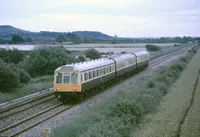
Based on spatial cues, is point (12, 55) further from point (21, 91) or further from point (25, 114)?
point (25, 114)

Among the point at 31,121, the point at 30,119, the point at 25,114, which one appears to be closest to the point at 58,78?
the point at 25,114

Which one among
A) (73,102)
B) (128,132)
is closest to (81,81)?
(73,102)

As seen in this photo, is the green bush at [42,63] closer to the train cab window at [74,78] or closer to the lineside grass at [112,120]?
the train cab window at [74,78]

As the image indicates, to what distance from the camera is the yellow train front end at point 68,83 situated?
2272 cm

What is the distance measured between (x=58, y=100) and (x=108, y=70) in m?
7.40

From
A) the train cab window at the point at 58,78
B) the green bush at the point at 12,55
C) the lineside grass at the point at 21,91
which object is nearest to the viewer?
the train cab window at the point at 58,78

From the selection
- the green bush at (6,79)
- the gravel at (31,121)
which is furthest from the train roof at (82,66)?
the green bush at (6,79)

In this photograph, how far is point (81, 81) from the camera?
23.0 meters

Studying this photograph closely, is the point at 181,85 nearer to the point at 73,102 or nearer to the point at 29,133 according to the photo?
the point at 73,102

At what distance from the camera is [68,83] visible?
898 inches

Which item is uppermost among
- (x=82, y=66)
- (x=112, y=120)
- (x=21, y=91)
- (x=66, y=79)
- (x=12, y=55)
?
(x=82, y=66)

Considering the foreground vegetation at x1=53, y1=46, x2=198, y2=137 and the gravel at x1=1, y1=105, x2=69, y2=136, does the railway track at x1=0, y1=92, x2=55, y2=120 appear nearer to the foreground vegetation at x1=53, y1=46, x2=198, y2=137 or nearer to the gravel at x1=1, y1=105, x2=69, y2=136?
the gravel at x1=1, y1=105, x2=69, y2=136

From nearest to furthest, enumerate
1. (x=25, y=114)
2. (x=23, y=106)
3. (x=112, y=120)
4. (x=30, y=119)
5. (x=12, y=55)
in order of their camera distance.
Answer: (x=112, y=120) < (x=30, y=119) < (x=25, y=114) < (x=23, y=106) < (x=12, y=55)

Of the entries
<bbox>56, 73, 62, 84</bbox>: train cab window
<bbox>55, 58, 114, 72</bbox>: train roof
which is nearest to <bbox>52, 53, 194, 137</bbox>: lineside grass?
<bbox>55, 58, 114, 72</bbox>: train roof
